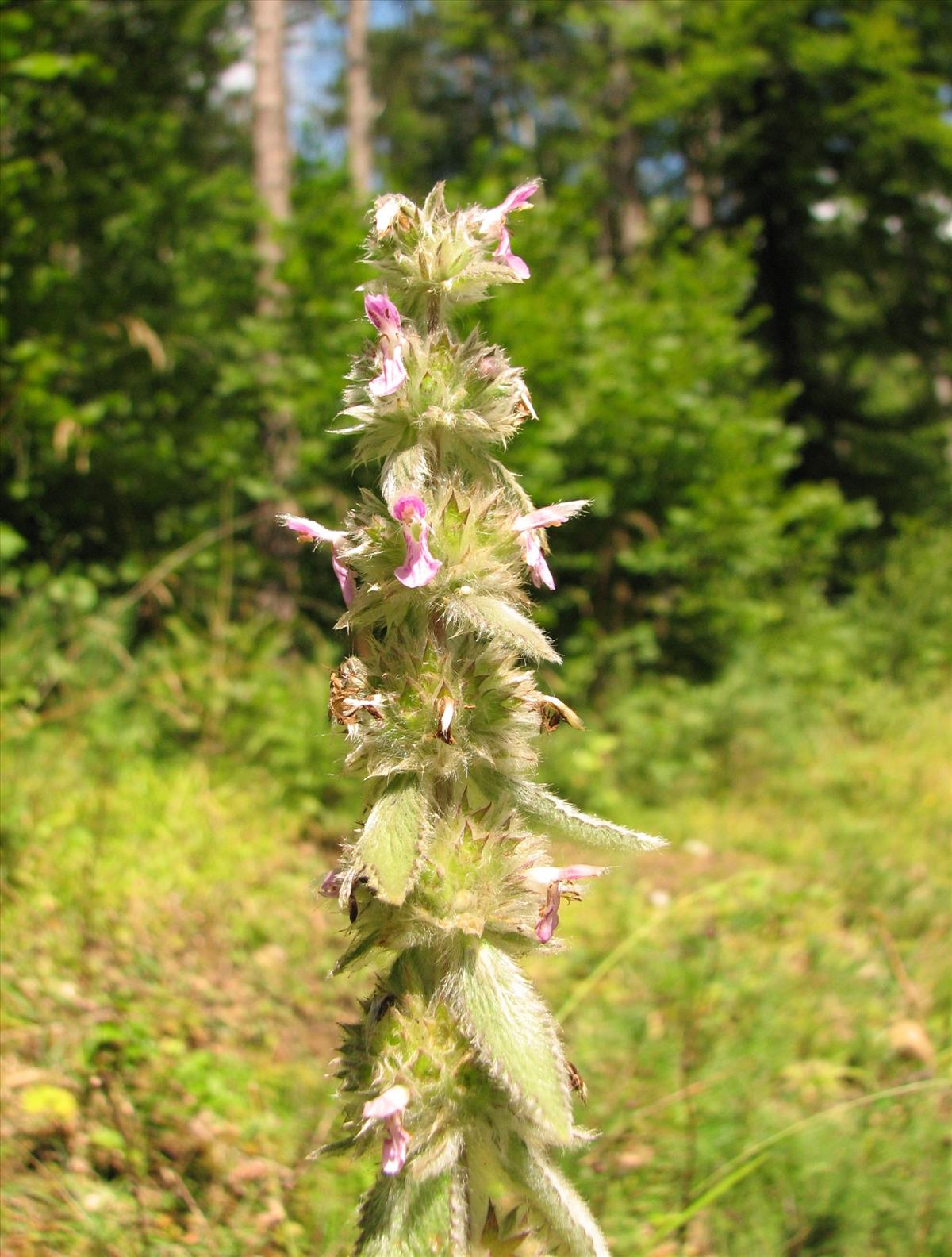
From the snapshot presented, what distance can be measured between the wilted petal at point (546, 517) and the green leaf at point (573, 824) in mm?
312

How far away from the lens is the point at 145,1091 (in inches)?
90.2

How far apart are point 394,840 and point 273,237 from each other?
5810 millimetres

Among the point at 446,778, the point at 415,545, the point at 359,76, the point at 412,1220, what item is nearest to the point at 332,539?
the point at 415,545

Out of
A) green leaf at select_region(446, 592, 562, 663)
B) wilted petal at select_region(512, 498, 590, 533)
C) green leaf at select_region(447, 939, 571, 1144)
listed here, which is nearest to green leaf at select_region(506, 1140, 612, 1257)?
green leaf at select_region(447, 939, 571, 1144)

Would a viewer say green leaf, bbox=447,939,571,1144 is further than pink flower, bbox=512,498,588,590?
No

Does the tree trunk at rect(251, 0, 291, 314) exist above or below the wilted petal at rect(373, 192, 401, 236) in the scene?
above

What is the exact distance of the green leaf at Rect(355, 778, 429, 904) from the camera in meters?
1.02

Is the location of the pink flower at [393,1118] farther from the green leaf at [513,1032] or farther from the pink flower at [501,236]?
the pink flower at [501,236]

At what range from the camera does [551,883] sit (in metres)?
1.18

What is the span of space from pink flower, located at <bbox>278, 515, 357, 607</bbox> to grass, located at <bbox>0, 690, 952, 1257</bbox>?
1182 millimetres

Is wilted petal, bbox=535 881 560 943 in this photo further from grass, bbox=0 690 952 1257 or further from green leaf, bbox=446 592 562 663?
grass, bbox=0 690 952 1257

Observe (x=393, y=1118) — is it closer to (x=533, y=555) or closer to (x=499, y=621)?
(x=499, y=621)

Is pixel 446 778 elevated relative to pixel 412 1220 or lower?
elevated

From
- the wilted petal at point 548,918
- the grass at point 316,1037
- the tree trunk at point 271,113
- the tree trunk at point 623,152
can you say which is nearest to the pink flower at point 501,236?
the wilted petal at point 548,918
